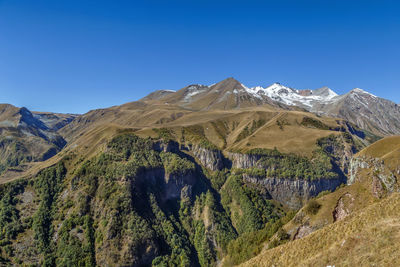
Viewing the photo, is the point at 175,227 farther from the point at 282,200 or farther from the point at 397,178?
the point at 397,178

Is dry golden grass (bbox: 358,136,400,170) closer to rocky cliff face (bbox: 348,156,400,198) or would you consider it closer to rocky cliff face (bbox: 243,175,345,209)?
rocky cliff face (bbox: 348,156,400,198)

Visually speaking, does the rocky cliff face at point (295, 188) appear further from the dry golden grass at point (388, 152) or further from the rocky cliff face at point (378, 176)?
the rocky cliff face at point (378, 176)

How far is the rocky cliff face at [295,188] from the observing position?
18225 cm

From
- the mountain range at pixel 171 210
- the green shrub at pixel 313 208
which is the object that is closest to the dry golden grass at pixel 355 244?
the mountain range at pixel 171 210

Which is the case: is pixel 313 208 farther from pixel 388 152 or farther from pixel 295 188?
pixel 295 188

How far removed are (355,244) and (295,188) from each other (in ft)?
545

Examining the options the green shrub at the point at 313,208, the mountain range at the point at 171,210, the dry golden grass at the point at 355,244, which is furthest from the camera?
the green shrub at the point at 313,208

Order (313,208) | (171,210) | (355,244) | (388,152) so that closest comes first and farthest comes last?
(355,244) → (313,208) → (388,152) → (171,210)

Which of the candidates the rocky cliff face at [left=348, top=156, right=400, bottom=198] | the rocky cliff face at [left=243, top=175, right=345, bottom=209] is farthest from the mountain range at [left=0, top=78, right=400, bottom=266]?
the rocky cliff face at [left=243, top=175, right=345, bottom=209]

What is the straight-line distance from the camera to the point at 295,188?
186000 millimetres

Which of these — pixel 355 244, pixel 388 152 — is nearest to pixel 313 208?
pixel 388 152

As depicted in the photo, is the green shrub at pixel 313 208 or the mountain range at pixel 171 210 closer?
the mountain range at pixel 171 210

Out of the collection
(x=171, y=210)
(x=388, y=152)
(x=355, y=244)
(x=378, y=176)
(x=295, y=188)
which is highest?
(x=388, y=152)

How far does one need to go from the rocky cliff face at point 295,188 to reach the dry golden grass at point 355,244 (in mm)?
150752
